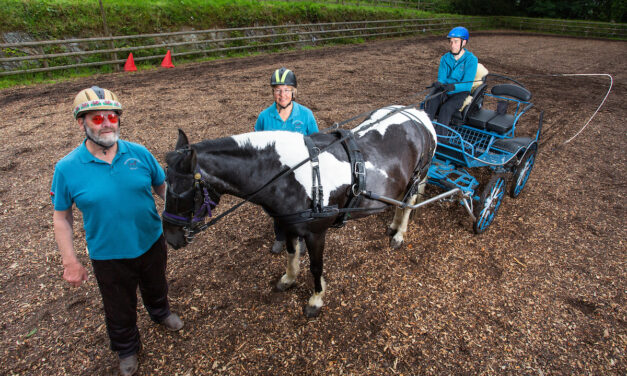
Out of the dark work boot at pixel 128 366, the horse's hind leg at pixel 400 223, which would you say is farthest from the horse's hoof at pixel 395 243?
the dark work boot at pixel 128 366

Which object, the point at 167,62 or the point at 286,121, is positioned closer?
the point at 286,121

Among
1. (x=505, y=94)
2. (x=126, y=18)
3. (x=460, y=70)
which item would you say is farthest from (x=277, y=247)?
(x=126, y=18)

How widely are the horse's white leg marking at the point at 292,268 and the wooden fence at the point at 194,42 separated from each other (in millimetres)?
12900

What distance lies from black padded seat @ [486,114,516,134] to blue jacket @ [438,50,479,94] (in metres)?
0.69

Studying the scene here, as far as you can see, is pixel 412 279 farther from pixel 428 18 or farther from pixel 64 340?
pixel 428 18

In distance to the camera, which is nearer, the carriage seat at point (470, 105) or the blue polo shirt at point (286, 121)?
the blue polo shirt at point (286, 121)

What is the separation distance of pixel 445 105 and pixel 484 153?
1.04 meters

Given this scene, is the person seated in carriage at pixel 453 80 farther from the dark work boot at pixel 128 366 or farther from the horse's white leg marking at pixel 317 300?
the dark work boot at pixel 128 366

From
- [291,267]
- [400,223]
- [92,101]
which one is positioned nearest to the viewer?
[92,101]

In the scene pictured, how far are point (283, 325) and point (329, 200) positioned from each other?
1520 millimetres

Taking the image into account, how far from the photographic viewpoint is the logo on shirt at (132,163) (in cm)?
244

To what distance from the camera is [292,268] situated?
385cm

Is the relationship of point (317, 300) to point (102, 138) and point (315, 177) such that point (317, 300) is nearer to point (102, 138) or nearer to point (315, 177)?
point (315, 177)

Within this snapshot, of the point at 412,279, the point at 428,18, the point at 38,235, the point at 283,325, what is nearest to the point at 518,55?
the point at 428,18
